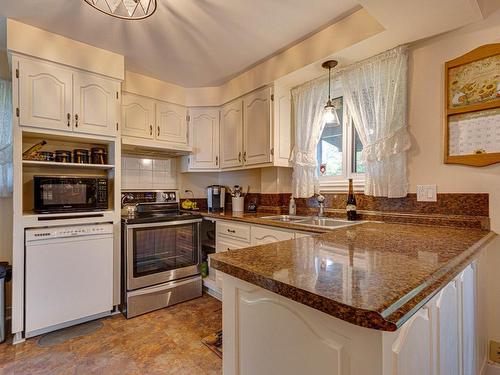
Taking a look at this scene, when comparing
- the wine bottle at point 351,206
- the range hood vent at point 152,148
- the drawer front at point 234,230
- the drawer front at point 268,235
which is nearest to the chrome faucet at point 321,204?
the wine bottle at point 351,206

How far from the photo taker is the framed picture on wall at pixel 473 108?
4.73ft

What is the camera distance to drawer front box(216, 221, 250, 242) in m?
2.30

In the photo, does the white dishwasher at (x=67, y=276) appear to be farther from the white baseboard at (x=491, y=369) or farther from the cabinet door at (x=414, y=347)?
the white baseboard at (x=491, y=369)

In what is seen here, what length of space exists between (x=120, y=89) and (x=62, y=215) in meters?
1.23

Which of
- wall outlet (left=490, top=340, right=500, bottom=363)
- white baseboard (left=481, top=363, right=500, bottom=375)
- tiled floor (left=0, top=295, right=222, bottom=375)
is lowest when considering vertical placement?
tiled floor (left=0, top=295, right=222, bottom=375)

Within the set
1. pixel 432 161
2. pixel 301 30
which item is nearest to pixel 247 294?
pixel 432 161

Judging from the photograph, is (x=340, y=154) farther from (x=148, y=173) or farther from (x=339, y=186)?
(x=148, y=173)

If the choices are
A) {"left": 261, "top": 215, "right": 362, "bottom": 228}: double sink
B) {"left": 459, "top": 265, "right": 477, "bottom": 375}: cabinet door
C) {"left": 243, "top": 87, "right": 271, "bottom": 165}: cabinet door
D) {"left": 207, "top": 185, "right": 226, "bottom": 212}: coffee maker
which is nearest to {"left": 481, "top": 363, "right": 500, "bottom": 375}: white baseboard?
{"left": 459, "top": 265, "right": 477, "bottom": 375}: cabinet door

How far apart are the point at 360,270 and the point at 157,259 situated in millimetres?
2159

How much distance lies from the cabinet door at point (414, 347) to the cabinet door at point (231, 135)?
7.28 ft

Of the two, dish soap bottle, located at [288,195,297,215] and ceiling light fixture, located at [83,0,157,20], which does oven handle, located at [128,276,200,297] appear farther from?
ceiling light fixture, located at [83,0,157,20]

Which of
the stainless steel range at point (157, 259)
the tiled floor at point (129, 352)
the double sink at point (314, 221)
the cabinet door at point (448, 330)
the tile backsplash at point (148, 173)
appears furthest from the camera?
the tile backsplash at point (148, 173)

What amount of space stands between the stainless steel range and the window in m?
1.41

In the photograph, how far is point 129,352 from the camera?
177cm
